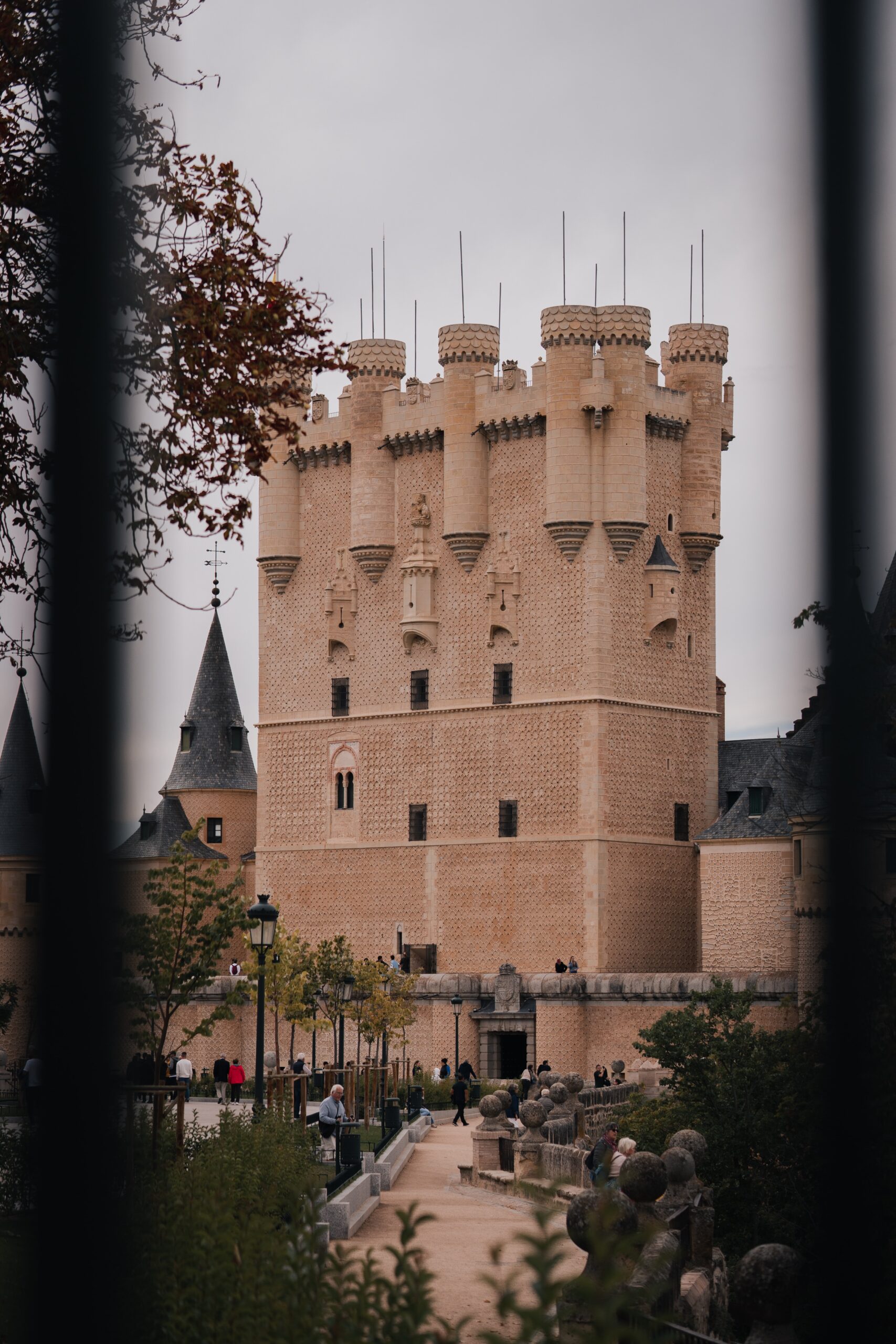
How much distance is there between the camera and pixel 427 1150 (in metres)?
32.0

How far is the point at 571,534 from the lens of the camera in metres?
51.9

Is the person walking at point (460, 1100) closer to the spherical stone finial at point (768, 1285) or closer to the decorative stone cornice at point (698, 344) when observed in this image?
Answer: the decorative stone cornice at point (698, 344)

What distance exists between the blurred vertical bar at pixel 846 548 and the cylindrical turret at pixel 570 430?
1811 inches

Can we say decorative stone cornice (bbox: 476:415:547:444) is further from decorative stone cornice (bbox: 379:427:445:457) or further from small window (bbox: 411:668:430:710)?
small window (bbox: 411:668:430:710)

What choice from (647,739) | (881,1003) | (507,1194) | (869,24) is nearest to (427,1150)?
(507,1194)

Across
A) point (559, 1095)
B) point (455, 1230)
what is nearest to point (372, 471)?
point (559, 1095)

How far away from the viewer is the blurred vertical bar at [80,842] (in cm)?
769

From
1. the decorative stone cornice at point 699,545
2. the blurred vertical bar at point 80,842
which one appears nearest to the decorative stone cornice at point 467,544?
the decorative stone cornice at point 699,545

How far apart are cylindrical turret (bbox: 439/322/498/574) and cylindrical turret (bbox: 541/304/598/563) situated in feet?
8.18

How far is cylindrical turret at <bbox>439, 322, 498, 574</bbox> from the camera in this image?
53875 mm

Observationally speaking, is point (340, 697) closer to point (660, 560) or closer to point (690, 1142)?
point (660, 560)

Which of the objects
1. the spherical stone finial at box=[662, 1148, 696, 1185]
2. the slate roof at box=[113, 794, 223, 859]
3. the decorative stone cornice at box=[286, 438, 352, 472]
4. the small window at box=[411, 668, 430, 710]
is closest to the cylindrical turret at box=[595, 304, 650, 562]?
the small window at box=[411, 668, 430, 710]

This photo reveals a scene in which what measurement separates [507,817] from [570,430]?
10.1 m

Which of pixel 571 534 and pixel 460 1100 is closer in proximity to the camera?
pixel 460 1100
